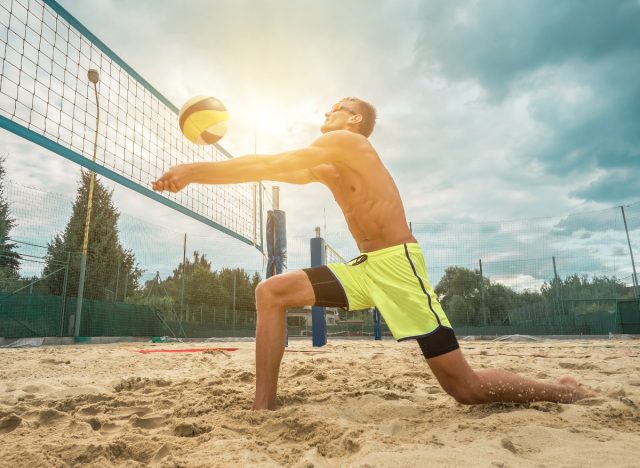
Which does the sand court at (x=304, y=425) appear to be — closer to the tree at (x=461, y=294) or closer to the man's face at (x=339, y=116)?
the man's face at (x=339, y=116)

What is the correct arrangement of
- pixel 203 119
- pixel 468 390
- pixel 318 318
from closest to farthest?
pixel 468 390 → pixel 203 119 → pixel 318 318

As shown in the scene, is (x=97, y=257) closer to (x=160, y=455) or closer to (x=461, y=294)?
(x=461, y=294)

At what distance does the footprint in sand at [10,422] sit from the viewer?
1.69 metres

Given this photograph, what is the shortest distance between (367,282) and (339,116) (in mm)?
1122

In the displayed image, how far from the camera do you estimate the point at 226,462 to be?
4.13 feet

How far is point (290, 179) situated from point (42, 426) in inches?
69.5

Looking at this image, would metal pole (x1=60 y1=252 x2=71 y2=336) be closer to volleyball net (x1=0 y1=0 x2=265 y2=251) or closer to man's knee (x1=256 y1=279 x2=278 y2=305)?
volleyball net (x1=0 y1=0 x2=265 y2=251)

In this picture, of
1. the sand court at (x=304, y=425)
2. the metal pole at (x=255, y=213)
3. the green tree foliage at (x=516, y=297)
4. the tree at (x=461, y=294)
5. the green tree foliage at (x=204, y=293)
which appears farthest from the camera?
the green tree foliage at (x=204, y=293)

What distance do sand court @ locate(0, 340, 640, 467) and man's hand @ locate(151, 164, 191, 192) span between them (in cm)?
107

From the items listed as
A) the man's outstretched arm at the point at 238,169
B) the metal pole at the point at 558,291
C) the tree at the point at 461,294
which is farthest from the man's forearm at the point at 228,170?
the metal pole at the point at 558,291

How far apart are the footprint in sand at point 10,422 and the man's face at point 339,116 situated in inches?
85.6

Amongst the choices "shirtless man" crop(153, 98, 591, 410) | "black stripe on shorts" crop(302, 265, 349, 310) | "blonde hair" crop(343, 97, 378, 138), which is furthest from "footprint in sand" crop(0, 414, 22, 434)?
"blonde hair" crop(343, 97, 378, 138)

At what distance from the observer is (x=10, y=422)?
5.63 ft

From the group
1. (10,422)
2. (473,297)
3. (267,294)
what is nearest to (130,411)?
(10,422)
